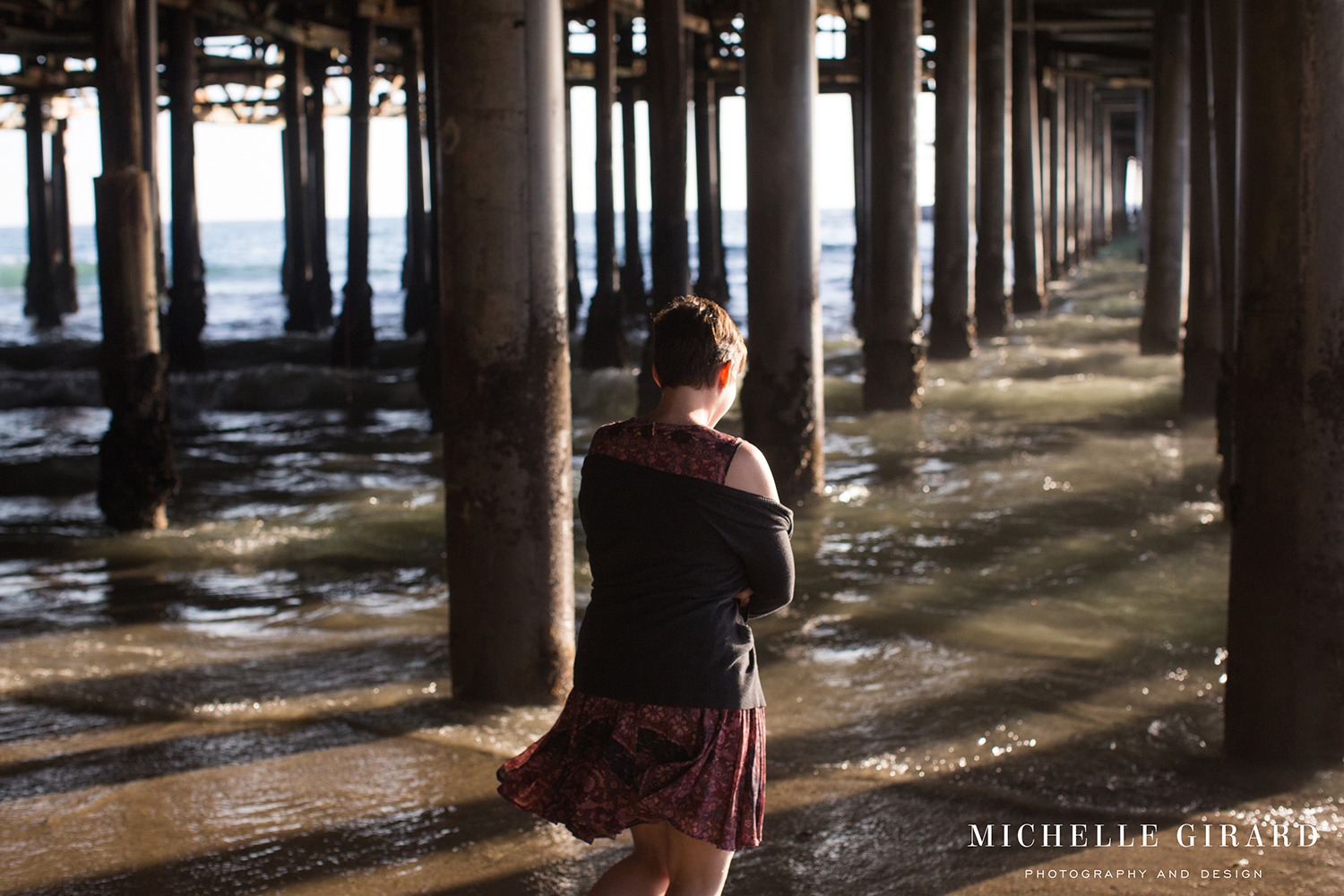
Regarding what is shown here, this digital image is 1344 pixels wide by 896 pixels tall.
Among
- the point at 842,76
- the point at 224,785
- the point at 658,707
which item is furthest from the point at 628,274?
the point at 658,707

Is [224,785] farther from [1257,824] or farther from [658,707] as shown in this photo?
[1257,824]

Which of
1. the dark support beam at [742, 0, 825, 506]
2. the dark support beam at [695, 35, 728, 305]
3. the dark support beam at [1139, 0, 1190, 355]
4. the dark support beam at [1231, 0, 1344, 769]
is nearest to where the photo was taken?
the dark support beam at [1231, 0, 1344, 769]

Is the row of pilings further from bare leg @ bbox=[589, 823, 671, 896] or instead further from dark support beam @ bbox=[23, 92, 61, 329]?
dark support beam @ bbox=[23, 92, 61, 329]

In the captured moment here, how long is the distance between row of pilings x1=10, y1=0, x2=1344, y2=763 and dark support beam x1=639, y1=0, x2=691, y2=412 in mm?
21

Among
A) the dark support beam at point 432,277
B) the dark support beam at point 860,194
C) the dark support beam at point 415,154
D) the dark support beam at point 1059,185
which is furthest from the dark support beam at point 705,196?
A: the dark support beam at point 1059,185

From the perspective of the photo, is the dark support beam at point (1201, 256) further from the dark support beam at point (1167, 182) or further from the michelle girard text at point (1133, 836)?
the michelle girard text at point (1133, 836)

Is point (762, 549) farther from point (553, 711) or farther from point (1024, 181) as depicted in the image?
point (1024, 181)

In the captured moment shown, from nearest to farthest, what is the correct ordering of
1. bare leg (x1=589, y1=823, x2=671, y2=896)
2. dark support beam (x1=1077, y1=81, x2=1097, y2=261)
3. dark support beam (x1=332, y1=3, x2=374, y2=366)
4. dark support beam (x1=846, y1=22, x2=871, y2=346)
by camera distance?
bare leg (x1=589, y1=823, x2=671, y2=896), dark support beam (x1=332, y1=3, x2=374, y2=366), dark support beam (x1=846, y1=22, x2=871, y2=346), dark support beam (x1=1077, y1=81, x2=1097, y2=261)

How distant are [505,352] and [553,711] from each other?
3.58ft

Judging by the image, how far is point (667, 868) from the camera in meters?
2.06

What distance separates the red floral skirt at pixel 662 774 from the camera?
6.31 ft

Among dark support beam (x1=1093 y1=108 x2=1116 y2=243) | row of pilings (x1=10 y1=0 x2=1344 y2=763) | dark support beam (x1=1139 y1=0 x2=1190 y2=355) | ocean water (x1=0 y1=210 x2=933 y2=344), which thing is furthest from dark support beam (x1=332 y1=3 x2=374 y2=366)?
dark support beam (x1=1093 y1=108 x2=1116 y2=243)

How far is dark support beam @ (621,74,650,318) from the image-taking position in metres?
15.4

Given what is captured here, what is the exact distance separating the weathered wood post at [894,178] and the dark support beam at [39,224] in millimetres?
14781
